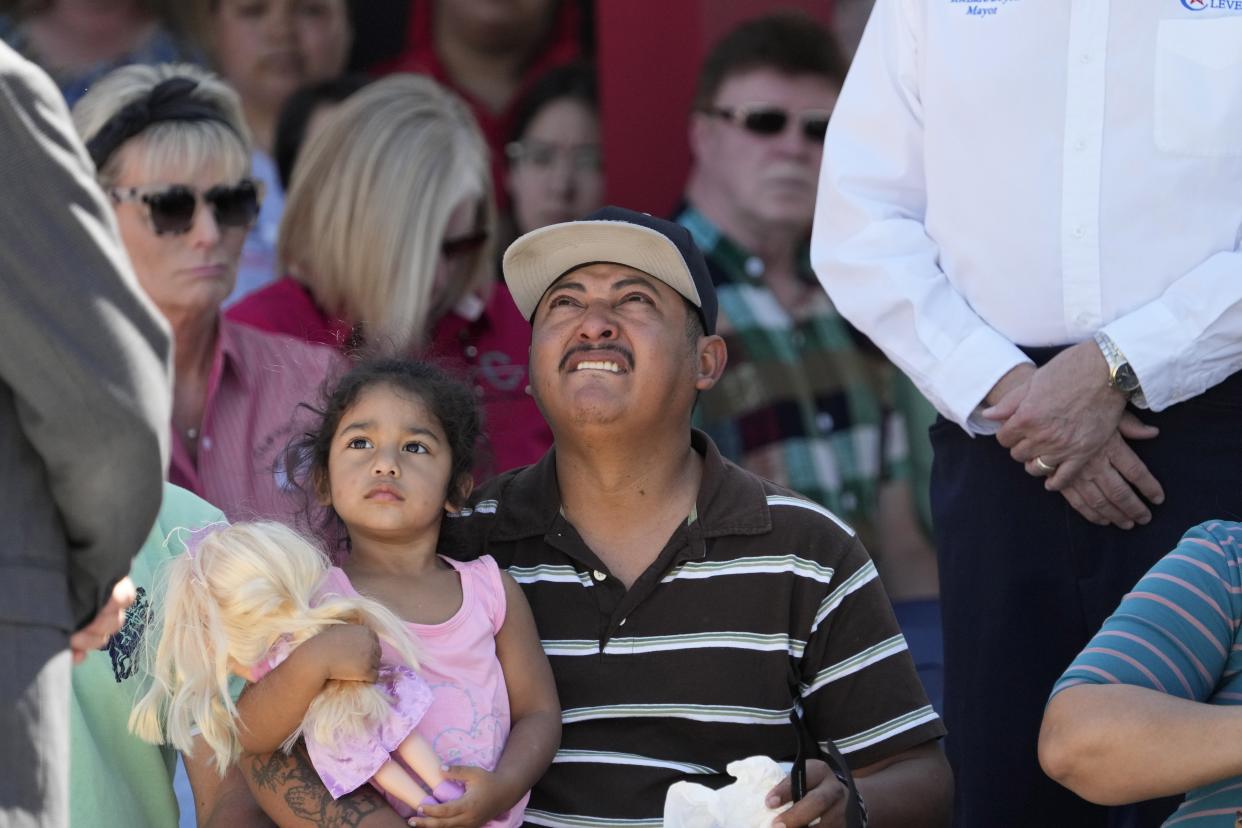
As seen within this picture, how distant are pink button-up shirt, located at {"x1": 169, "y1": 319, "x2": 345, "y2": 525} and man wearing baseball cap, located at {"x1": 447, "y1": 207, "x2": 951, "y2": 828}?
703 millimetres

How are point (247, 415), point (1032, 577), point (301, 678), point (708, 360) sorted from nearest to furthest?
point (301, 678) < point (1032, 577) < point (708, 360) < point (247, 415)

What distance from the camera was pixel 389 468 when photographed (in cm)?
286

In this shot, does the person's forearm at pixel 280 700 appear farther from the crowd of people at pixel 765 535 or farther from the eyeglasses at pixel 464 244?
the eyeglasses at pixel 464 244

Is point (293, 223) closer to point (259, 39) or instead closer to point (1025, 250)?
point (259, 39)

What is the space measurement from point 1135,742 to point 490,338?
8.53 feet

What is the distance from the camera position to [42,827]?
1.91 meters

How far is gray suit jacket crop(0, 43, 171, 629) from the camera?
1.86 m

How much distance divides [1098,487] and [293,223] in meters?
2.53

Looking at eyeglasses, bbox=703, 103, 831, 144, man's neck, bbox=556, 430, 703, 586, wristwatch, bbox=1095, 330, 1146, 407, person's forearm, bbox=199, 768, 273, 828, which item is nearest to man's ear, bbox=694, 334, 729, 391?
man's neck, bbox=556, 430, 703, 586

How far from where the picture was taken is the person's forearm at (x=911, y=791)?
109 inches

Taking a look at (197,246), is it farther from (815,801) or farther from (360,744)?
(815,801)

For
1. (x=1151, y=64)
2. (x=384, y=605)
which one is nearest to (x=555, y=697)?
(x=384, y=605)

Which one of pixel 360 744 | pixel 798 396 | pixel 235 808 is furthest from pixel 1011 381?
pixel 798 396

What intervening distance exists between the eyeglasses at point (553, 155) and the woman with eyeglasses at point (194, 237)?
1310mm
